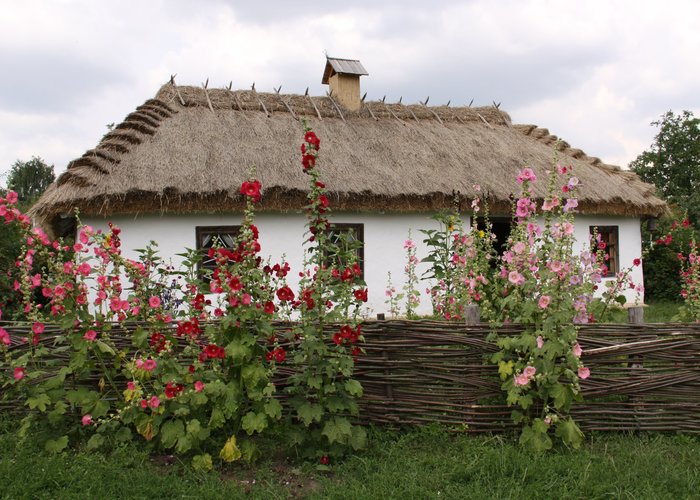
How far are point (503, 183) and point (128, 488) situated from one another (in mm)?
9006

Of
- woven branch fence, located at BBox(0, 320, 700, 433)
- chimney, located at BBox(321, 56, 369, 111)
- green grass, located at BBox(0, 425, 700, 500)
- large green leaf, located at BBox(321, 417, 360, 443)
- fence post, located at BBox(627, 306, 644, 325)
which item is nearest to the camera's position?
green grass, located at BBox(0, 425, 700, 500)

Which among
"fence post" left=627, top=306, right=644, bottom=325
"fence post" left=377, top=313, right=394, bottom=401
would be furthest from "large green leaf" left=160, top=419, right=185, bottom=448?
"fence post" left=627, top=306, right=644, bottom=325

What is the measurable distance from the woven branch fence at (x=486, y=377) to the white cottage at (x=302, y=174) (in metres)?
4.53

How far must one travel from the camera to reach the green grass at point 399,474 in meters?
2.97

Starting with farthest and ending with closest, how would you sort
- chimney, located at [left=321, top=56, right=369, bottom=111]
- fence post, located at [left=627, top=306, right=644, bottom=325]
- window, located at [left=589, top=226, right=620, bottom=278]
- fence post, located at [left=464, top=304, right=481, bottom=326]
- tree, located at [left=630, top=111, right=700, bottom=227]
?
1. tree, located at [left=630, top=111, right=700, bottom=227]
2. chimney, located at [left=321, top=56, right=369, bottom=111]
3. window, located at [left=589, top=226, right=620, bottom=278]
4. fence post, located at [left=627, top=306, right=644, bottom=325]
5. fence post, located at [left=464, top=304, right=481, bottom=326]

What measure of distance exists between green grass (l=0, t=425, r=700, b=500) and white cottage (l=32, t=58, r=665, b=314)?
5.04m

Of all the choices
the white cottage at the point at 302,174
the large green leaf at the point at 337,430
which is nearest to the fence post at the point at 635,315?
the large green leaf at the point at 337,430

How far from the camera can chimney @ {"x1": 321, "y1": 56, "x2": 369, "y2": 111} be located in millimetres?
12578

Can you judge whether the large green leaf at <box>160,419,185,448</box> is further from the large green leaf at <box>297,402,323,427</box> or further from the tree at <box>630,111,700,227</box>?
the tree at <box>630,111,700,227</box>

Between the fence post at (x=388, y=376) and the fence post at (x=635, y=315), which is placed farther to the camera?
the fence post at (x=635, y=315)

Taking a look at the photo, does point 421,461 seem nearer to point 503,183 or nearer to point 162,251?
point 162,251

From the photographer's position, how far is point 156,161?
348 inches

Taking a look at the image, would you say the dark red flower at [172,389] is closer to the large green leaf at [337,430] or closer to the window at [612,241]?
the large green leaf at [337,430]

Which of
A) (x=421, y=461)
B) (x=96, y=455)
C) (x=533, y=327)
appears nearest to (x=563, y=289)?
(x=533, y=327)
